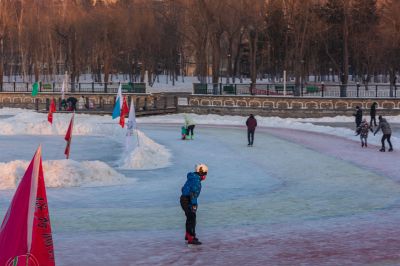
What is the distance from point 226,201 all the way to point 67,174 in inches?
171

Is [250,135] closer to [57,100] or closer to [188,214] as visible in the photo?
[188,214]

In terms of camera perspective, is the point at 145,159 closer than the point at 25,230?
No

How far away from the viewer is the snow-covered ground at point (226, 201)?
10.3m

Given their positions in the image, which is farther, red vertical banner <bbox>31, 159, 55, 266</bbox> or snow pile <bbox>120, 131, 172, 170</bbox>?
snow pile <bbox>120, 131, 172, 170</bbox>

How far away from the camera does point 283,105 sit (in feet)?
148

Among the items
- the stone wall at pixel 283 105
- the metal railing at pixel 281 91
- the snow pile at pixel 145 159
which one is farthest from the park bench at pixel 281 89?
the snow pile at pixel 145 159

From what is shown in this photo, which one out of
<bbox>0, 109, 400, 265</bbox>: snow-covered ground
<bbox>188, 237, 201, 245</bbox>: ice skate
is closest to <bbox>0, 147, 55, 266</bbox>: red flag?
<bbox>0, 109, 400, 265</bbox>: snow-covered ground

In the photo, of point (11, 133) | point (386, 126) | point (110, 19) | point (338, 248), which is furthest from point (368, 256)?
point (110, 19)

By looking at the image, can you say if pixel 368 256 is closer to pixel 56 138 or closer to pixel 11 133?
pixel 56 138

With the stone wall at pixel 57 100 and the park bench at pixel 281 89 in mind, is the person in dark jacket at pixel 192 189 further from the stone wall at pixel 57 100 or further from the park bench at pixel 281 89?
the park bench at pixel 281 89

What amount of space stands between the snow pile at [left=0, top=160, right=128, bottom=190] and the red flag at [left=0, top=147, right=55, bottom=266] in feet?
37.8

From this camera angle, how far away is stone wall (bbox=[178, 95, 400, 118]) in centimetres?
4322

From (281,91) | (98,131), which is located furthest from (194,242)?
(281,91)

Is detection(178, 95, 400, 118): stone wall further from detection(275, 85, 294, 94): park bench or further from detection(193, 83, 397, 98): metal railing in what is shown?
detection(275, 85, 294, 94): park bench
